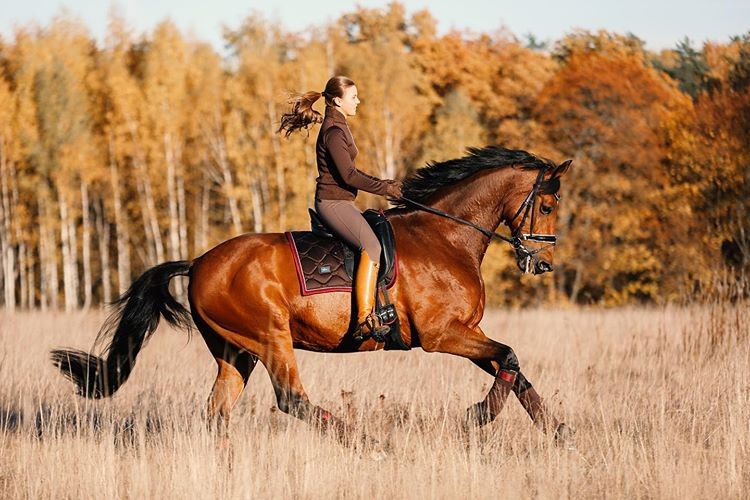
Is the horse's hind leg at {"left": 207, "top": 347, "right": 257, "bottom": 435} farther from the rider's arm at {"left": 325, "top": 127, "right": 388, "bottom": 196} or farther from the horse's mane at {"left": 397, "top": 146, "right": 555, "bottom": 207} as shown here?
the horse's mane at {"left": 397, "top": 146, "right": 555, "bottom": 207}

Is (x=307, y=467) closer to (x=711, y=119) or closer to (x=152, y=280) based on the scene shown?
(x=152, y=280)

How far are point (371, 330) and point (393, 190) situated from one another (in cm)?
100

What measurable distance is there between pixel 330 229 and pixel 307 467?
1912 millimetres

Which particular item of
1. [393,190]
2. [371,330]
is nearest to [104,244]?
[393,190]

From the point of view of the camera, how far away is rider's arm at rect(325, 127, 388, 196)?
22.7 feet

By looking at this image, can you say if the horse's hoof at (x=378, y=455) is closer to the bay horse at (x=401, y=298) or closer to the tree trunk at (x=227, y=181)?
the bay horse at (x=401, y=298)

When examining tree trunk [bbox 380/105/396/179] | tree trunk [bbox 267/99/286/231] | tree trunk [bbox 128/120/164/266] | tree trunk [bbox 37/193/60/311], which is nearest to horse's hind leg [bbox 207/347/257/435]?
tree trunk [bbox 267/99/286/231]

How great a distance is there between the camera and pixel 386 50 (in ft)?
130

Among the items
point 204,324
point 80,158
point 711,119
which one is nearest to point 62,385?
point 204,324

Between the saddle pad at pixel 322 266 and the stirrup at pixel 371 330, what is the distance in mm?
270

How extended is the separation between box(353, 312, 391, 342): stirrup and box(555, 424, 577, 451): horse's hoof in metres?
1.35

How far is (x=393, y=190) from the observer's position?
7.12m

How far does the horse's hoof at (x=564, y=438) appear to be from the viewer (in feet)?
22.1

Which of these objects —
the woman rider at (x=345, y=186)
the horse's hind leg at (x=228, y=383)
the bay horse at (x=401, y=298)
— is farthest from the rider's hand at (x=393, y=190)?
the horse's hind leg at (x=228, y=383)
